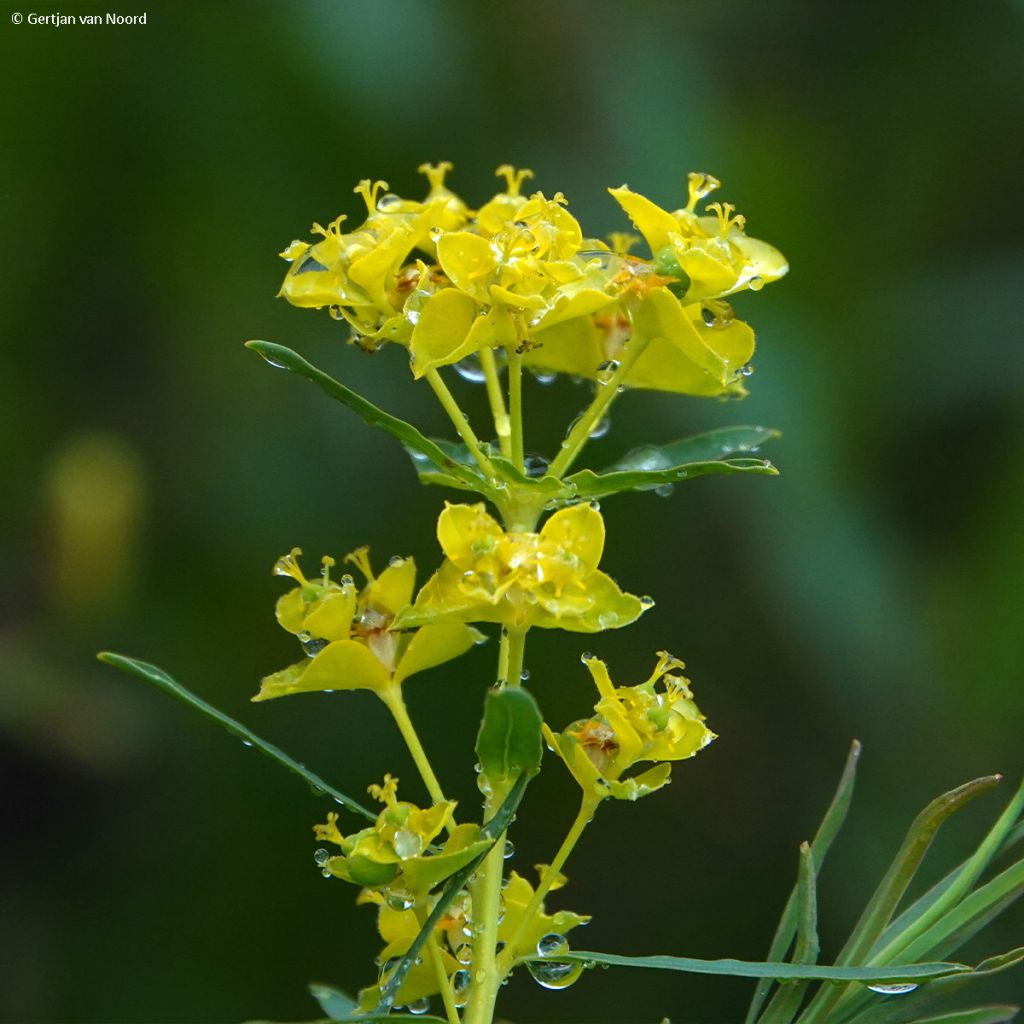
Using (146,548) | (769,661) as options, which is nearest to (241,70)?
(146,548)

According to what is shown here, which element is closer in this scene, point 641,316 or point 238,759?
point 641,316

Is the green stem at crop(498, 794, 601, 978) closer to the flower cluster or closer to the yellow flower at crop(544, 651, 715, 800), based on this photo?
the yellow flower at crop(544, 651, 715, 800)

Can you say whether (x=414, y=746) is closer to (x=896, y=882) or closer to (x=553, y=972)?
(x=553, y=972)

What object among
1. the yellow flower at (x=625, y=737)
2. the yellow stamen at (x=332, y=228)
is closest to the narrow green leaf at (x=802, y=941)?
the yellow flower at (x=625, y=737)

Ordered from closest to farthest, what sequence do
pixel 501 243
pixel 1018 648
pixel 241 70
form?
pixel 501 243 < pixel 1018 648 < pixel 241 70

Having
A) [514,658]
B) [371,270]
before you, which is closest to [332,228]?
[371,270]

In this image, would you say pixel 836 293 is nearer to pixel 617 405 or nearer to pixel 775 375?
pixel 775 375
